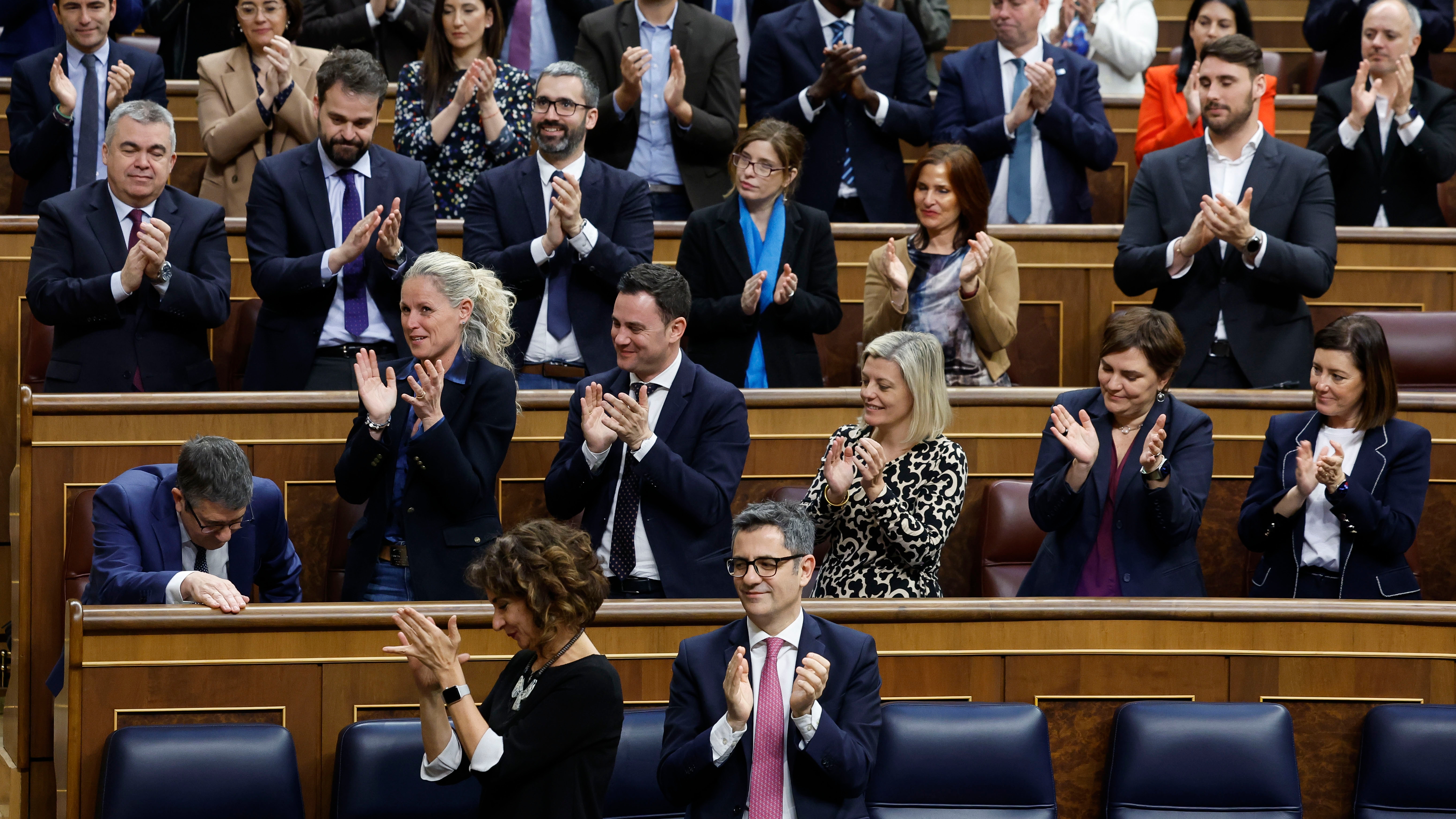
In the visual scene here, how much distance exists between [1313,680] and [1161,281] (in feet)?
3.92

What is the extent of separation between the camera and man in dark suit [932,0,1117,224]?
4383 millimetres

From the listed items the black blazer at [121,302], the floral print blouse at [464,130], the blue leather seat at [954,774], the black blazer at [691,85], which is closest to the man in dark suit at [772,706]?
the blue leather seat at [954,774]

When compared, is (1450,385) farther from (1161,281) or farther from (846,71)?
(846,71)

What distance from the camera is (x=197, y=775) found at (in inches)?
98.0

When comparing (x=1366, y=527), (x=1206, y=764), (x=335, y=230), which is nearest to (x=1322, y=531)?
(x=1366, y=527)

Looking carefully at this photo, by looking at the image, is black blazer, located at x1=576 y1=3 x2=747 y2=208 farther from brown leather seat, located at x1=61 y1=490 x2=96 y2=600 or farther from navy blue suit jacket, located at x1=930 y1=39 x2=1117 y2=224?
brown leather seat, located at x1=61 y1=490 x2=96 y2=600

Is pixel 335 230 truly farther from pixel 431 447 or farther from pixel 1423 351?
pixel 1423 351

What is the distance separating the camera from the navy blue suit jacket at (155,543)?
2711 millimetres

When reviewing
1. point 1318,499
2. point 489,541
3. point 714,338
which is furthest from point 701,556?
point 1318,499

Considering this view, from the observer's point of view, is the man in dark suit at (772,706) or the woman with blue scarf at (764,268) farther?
the woman with blue scarf at (764,268)

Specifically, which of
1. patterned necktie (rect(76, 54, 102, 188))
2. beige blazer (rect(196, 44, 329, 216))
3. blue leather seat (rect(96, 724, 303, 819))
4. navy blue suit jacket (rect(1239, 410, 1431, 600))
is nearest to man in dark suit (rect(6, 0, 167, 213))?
patterned necktie (rect(76, 54, 102, 188))

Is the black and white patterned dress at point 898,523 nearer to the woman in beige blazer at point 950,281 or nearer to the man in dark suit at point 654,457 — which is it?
the man in dark suit at point 654,457

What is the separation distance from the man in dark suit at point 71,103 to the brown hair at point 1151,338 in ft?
8.48

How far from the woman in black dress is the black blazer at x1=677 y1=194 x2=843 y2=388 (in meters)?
1.50
